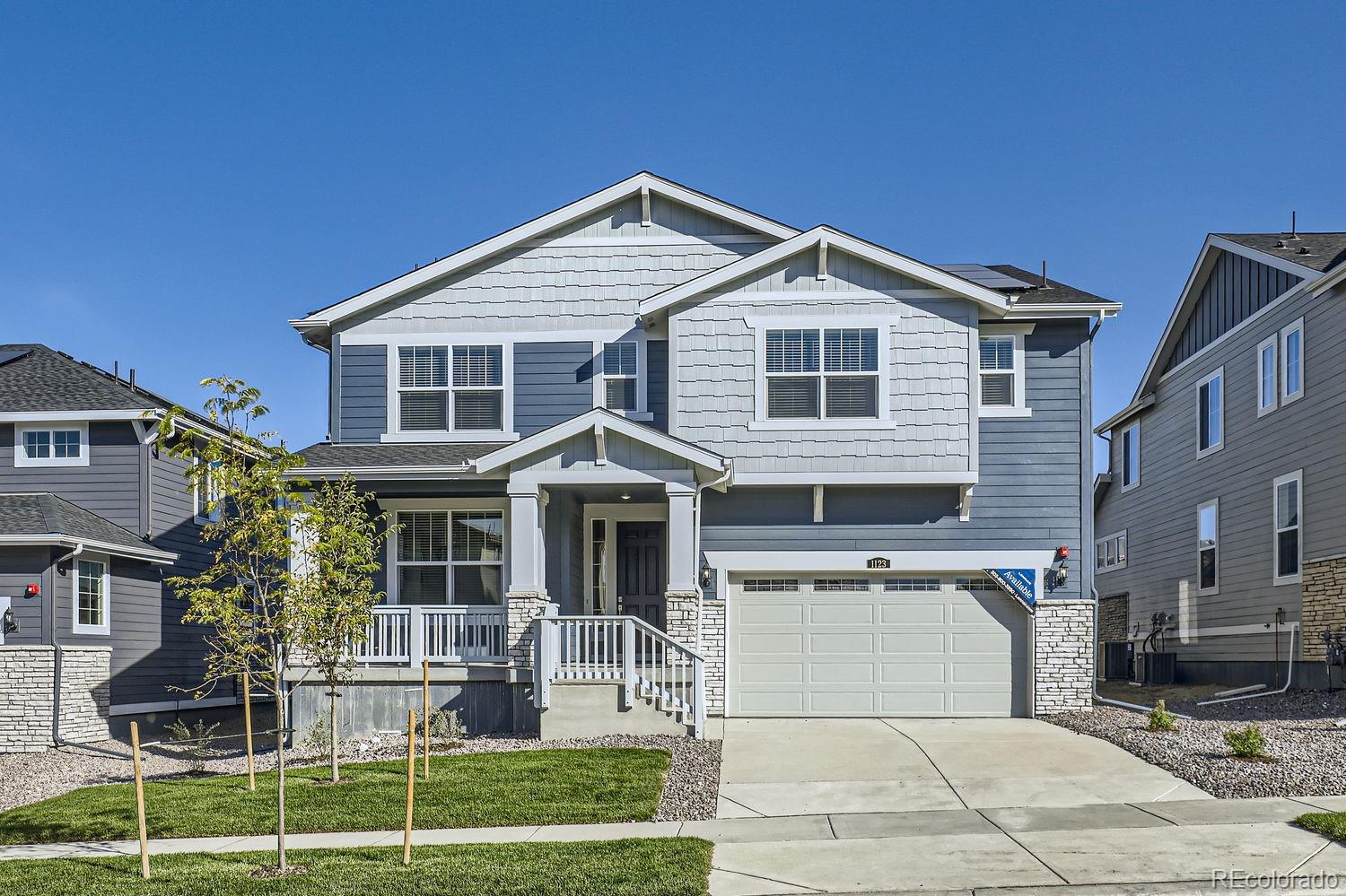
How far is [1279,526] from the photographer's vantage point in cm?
1959

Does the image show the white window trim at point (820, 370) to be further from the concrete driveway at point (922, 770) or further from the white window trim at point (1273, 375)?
the white window trim at point (1273, 375)

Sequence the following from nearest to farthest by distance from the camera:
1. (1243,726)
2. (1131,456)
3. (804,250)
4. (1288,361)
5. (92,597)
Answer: (1243,726) → (804,250) → (92,597) → (1288,361) → (1131,456)

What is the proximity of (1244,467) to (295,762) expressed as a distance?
1630 cm

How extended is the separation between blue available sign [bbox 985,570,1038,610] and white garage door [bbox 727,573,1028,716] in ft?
0.69

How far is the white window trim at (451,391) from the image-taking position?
58.2ft

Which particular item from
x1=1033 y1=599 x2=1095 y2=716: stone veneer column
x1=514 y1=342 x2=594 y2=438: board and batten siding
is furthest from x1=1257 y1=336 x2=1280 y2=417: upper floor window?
x1=514 y1=342 x2=594 y2=438: board and batten siding

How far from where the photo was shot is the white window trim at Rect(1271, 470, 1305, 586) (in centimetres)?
1873

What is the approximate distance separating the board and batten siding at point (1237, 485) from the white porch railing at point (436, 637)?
12.2m

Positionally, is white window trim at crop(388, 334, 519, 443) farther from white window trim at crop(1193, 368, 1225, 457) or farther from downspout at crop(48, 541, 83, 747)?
white window trim at crop(1193, 368, 1225, 457)

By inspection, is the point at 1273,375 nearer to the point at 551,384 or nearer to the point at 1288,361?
Answer: the point at 1288,361

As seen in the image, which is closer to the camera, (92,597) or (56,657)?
(56,657)


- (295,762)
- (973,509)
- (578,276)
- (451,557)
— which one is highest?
(578,276)

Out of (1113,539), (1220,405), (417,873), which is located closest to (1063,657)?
(1220,405)

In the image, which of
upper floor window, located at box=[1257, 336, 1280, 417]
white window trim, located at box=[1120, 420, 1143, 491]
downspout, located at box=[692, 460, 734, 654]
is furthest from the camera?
white window trim, located at box=[1120, 420, 1143, 491]
